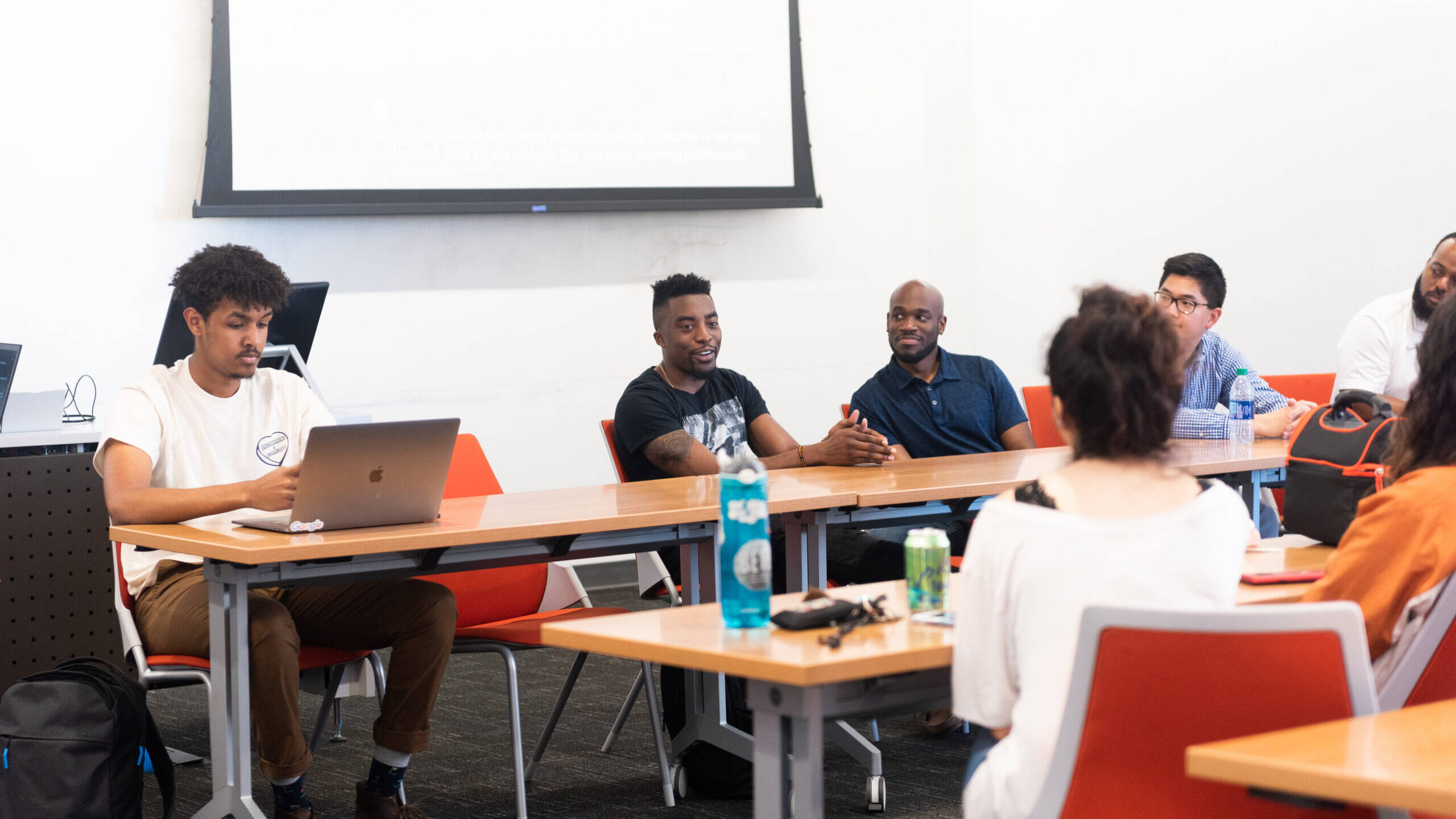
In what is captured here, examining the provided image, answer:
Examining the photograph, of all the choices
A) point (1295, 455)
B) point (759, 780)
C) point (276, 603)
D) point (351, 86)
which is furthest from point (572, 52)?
point (759, 780)

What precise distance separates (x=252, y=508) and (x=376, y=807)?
0.66m

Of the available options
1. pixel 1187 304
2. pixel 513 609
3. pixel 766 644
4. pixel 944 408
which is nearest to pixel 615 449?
pixel 513 609

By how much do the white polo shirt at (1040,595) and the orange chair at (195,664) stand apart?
1.57 meters

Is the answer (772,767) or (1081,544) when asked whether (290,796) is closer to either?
(772,767)

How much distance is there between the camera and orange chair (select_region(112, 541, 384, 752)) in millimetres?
2584

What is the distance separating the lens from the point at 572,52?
5.60 meters

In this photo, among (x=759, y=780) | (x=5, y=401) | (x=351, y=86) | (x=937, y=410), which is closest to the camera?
(x=759, y=780)

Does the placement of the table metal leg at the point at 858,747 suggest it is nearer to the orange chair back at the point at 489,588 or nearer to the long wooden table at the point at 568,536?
the long wooden table at the point at 568,536

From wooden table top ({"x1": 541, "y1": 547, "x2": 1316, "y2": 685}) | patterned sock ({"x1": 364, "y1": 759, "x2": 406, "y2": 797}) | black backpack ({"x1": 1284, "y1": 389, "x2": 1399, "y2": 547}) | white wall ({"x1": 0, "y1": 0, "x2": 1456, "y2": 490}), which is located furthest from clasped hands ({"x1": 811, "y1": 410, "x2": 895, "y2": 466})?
white wall ({"x1": 0, "y1": 0, "x2": 1456, "y2": 490})

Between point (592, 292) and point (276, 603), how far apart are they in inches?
127

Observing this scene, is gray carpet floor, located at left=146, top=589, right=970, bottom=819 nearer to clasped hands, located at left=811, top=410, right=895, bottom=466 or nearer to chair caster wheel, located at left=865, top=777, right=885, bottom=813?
chair caster wheel, located at left=865, top=777, right=885, bottom=813

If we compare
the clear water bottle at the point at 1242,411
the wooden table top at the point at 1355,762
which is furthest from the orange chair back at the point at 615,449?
the wooden table top at the point at 1355,762

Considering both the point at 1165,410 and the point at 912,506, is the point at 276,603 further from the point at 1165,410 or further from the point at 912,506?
the point at 1165,410

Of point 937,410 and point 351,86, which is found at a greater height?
point 351,86
